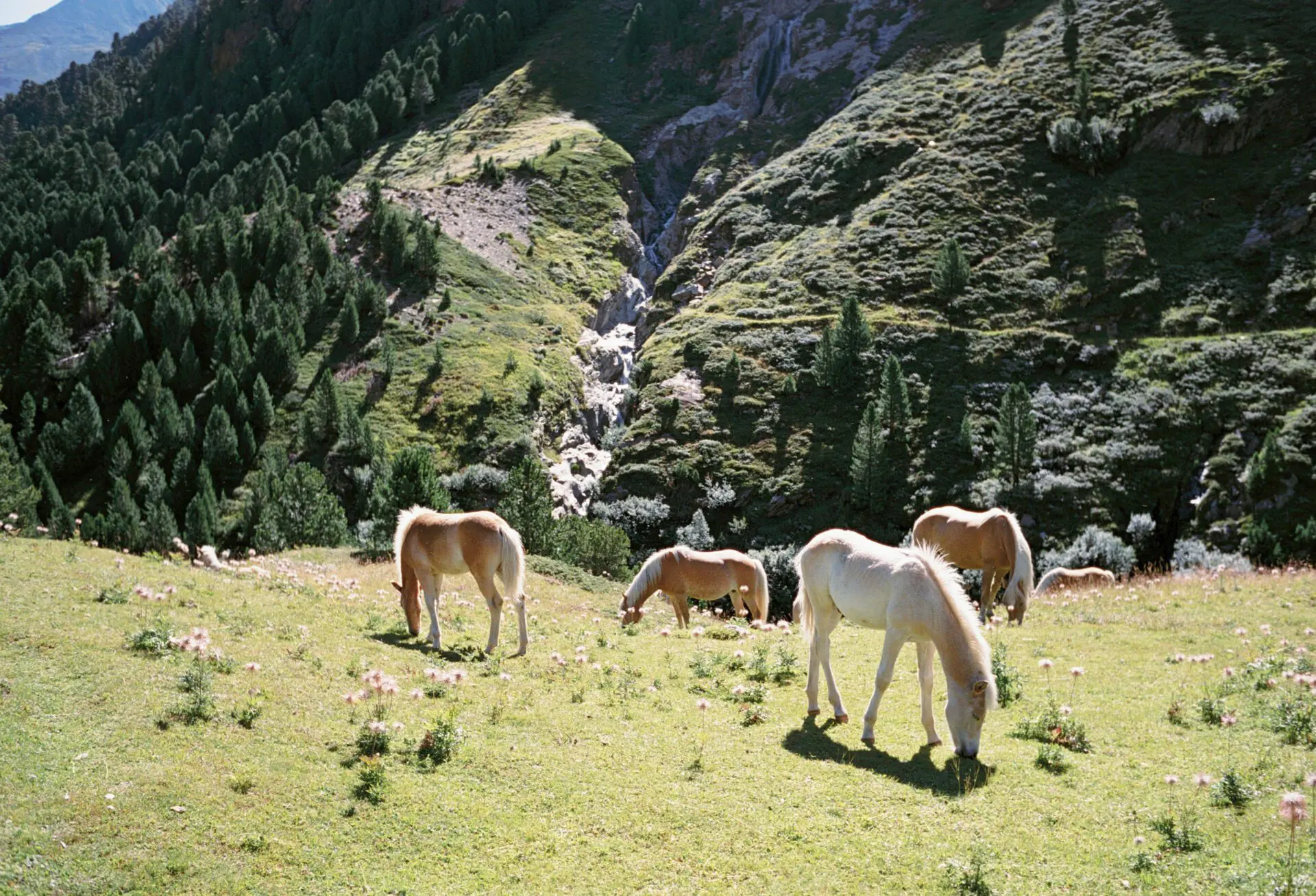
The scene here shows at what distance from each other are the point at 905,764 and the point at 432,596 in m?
9.59

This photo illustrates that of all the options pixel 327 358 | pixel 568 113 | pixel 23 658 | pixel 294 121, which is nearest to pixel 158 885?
pixel 23 658

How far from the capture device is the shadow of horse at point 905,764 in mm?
10070

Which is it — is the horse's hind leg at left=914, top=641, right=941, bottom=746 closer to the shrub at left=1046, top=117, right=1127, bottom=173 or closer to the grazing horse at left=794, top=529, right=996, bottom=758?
the grazing horse at left=794, top=529, right=996, bottom=758

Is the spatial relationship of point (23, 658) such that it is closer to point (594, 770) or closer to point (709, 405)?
point (594, 770)

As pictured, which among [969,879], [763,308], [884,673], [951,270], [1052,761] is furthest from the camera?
[763,308]

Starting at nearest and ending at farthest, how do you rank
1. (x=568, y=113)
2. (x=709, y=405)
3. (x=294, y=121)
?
(x=709, y=405) < (x=568, y=113) < (x=294, y=121)

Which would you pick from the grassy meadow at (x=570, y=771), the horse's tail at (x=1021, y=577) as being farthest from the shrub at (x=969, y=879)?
the horse's tail at (x=1021, y=577)

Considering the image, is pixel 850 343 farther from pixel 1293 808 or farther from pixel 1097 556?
pixel 1293 808

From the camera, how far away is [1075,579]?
1160 inches

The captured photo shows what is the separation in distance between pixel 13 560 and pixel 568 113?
408ft

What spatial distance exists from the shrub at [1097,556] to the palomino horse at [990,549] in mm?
22844

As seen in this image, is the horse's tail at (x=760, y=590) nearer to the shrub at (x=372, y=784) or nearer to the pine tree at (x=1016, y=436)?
the shrub at (x=372, y=784)

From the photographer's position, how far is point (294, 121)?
14700cm

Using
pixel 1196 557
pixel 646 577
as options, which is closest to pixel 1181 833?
pixel 646 577
